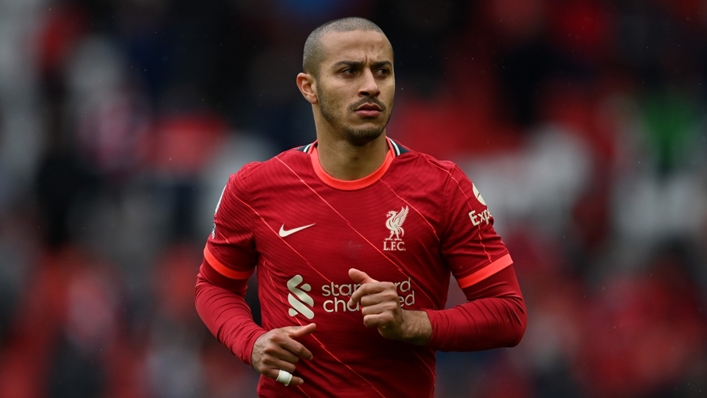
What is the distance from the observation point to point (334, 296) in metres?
3.58

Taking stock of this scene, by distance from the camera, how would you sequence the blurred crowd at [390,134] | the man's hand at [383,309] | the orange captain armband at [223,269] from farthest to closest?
1. the blurred crowd at [390,134]
2. the orange captain armband at [223,269]
3. the man's hand at [383,309]

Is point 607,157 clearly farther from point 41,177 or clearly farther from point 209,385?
point 41,177

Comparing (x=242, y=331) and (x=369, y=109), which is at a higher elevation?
(x=369, y=109)

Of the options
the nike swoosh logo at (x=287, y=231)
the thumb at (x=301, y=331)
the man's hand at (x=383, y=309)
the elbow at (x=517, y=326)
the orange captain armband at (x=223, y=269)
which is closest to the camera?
the man's hand at (x=383, y=309)

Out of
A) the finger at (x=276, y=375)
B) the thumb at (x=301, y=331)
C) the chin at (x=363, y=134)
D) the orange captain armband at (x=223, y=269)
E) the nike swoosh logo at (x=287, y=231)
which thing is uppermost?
the chin at (x=363, y=134)

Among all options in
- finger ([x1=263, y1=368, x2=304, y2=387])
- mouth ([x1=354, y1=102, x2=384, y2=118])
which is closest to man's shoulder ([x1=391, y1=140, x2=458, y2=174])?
mouth ([x1=354, y1=102, x2=384, y2=118])

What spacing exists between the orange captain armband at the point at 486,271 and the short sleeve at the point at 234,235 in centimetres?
82

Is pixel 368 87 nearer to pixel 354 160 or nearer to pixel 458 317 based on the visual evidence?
pixel 354 160

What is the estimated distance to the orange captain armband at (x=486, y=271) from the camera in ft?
11.6

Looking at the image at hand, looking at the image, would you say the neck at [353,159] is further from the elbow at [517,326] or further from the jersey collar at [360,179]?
the elbow at [517,326]

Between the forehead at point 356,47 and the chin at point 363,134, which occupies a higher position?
the forehead at point 356,47

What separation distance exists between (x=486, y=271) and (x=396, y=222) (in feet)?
1.18

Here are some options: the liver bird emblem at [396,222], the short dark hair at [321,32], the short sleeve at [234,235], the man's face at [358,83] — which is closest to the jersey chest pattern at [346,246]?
the liver bird emblem at [396,222]

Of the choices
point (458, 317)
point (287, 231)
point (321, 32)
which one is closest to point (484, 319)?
point (458, 317)
